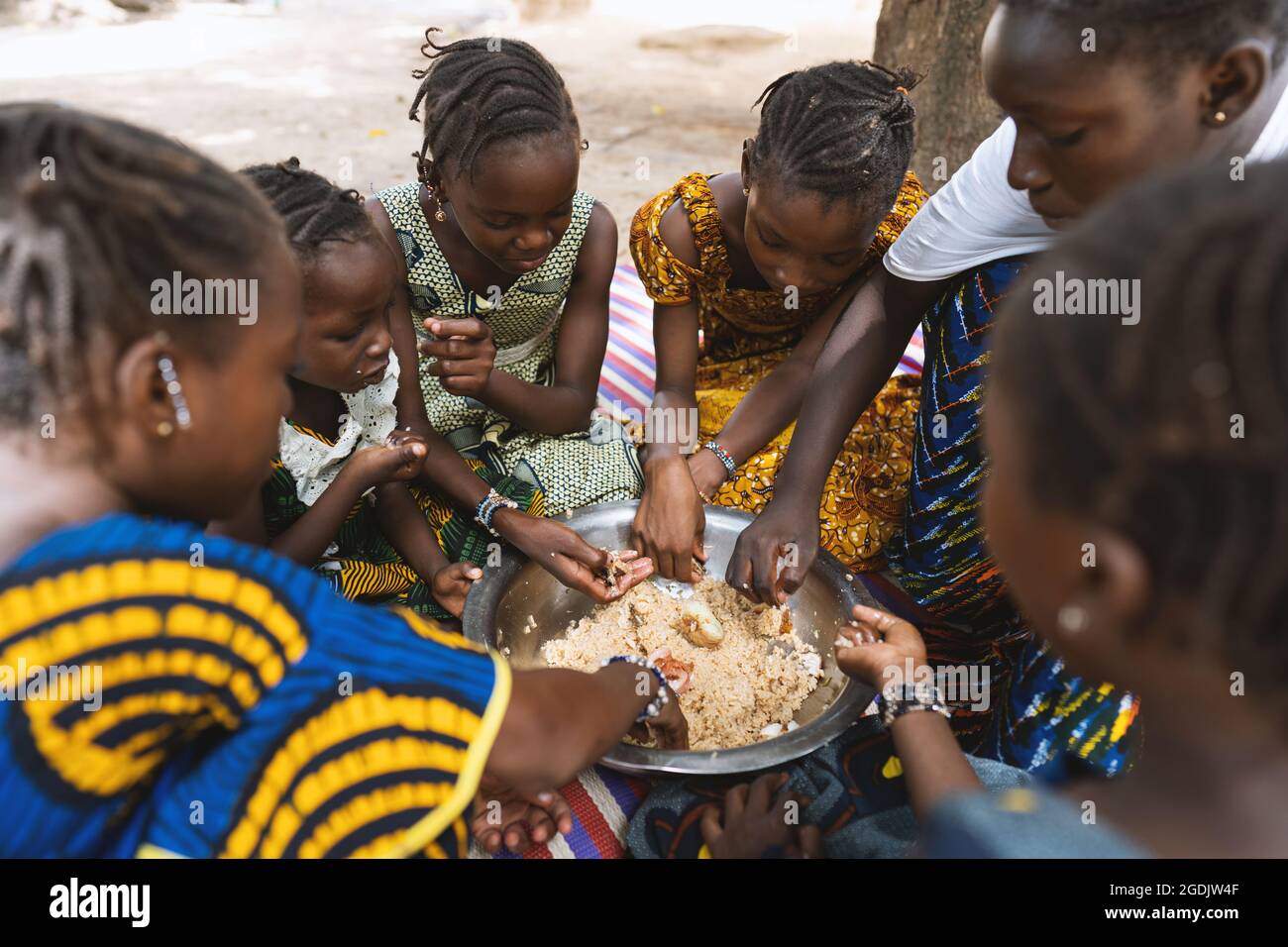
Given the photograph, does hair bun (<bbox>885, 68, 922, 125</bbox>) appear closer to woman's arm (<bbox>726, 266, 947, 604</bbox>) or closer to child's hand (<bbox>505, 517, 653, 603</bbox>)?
woman's arm (<bbox>726, 266, 947, 604</bbox>)

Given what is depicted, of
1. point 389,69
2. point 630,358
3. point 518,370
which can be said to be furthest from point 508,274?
point 389,69

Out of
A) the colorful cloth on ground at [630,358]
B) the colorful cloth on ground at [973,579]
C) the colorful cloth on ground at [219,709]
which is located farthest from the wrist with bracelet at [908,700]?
the colorful cloth on ground at [630,358]

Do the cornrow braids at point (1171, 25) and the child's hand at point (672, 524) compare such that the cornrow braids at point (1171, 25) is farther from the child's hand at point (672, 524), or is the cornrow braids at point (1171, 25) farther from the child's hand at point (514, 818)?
the child's hand at point (514, 818)

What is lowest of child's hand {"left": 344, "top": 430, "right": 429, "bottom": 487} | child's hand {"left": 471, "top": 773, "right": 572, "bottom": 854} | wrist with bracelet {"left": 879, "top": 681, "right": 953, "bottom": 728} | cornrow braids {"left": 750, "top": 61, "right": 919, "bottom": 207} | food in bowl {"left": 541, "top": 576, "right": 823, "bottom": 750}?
child's hand {"left": 471, "top": 773, "right": 572, "bottom": 854}

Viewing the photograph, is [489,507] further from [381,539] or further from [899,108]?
[899,108]

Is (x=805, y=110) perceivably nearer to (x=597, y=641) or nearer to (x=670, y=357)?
(x=670, y=357)

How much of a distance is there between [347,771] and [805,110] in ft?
5.25

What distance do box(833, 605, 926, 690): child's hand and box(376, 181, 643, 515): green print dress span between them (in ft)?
2.98

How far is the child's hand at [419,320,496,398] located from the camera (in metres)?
2.04

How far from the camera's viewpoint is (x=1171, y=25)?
1.34 meters

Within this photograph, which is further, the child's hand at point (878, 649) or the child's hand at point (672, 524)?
the child's hand at point (672, 524)

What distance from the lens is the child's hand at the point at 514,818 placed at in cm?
159

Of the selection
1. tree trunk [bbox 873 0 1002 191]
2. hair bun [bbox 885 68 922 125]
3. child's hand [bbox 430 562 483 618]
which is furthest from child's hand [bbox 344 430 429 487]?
tree trunk [bbox 873 0 1002 191]
